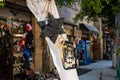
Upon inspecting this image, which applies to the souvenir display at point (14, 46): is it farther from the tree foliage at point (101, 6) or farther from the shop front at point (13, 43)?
the tree foliage at point (101, 6)

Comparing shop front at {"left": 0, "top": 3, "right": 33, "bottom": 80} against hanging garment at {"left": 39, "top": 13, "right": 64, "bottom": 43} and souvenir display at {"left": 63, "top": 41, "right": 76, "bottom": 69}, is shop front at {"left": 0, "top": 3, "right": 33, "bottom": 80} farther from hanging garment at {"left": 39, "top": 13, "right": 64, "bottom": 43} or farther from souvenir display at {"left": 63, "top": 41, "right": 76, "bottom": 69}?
souvenir display at {"left": 63, "top": 41, "right": 76, "bottom": 69}

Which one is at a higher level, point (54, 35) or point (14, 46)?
point (54, 35)

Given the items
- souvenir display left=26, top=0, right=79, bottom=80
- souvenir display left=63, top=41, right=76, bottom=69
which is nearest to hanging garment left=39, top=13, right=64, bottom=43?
souvenir display left=26, top=0, right=79, bottom=80

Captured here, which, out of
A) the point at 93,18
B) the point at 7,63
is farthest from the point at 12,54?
the point at 93,18

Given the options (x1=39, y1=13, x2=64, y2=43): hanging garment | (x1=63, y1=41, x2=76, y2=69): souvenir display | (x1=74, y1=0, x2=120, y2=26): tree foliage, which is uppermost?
(x1=74, y1=0, x2=120, y2=26): tree foliage

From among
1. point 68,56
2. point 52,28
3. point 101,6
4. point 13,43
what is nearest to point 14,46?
point 13,43

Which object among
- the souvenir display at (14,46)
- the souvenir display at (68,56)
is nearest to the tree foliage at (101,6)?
the souvenir display at (14,46)

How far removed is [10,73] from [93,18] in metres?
8.50

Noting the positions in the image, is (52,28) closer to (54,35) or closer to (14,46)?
(54,35)

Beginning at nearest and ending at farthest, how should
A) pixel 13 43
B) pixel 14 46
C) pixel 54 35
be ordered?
pixel 54 35
pixel 13 43
pixel 14 46

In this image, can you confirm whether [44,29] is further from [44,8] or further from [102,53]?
[102,53]

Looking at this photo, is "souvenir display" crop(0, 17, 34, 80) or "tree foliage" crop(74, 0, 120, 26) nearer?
"tree foliage" crop(74, 0, 120, 26)

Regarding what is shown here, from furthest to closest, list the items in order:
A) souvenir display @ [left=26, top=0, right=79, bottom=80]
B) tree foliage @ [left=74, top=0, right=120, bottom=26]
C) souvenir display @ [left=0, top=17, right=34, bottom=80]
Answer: souvenir display @ [left=0, top=17, right=34, bottom=80], tree foliage @ [left=74, top=0, right=120, bottom=26], souvenir display @ [left=26, top=0, right=79, bottom=80]

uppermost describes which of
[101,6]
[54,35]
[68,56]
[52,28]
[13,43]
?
[101,6]
